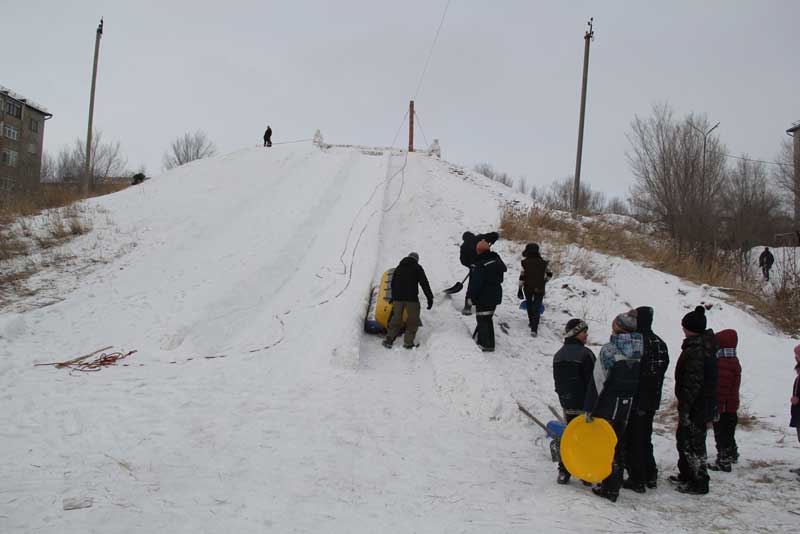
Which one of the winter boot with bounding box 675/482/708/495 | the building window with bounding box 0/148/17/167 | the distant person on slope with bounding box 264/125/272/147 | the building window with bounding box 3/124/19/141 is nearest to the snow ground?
the winter boot with bounding box 675/482/708/495

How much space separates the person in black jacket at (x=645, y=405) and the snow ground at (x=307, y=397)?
0.23 m

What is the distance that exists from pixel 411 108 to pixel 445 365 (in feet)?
72.3

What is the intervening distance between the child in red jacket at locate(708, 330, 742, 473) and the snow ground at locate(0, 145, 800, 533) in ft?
0.87

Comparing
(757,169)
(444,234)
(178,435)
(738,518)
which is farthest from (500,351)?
(757,169)

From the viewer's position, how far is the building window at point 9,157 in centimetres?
4692

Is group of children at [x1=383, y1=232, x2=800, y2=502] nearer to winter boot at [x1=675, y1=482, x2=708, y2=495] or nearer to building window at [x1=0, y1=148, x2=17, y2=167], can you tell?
winter boot at [x1=675, y1=482, x2=708, y2=495]

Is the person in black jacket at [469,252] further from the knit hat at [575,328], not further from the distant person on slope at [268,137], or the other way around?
the distant person on slope at [268,137]

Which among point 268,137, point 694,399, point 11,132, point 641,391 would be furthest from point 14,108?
point 694,399

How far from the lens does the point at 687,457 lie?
4816 mm

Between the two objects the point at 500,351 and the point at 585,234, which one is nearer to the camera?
the point at 500,351

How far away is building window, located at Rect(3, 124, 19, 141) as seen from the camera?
48.6 m

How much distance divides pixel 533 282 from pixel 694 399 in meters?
4.50

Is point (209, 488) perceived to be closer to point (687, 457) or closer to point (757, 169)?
point (687, 457)

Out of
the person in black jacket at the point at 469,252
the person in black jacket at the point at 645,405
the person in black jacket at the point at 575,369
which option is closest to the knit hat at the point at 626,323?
the person in black jacket at the point at 645,405
